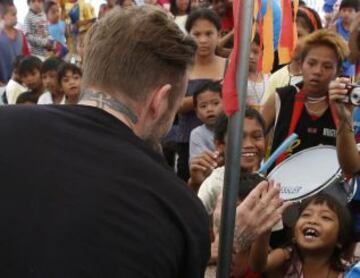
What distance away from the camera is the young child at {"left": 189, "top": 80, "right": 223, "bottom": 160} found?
11.8 feet

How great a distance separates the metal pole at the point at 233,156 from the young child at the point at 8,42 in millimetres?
6234

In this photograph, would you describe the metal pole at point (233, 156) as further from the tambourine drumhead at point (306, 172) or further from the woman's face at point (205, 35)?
the woman's face at point (205, 35)

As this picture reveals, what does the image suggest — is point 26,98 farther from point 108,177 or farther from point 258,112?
point 108,177

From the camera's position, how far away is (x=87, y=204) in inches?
46.4

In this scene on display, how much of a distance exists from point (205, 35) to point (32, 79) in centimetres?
236

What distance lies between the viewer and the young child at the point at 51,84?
17.3 feet

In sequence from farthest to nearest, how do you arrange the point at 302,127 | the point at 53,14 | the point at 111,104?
1. the point at 53,14
2. the point at 302,127
3. the point at 111,104

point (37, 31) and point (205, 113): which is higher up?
point (37, 31)

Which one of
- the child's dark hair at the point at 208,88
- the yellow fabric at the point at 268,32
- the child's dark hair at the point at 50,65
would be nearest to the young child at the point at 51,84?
the child's dark hair at the point at 50,65

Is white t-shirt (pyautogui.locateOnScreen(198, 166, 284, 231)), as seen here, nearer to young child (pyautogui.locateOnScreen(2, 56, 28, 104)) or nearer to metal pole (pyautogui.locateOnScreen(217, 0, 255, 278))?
metal pole (pyautogui.locateOnScreen(217, 0, 255, 278))

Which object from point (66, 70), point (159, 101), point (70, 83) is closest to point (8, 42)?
point (66, 70)

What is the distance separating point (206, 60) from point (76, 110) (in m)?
2.95

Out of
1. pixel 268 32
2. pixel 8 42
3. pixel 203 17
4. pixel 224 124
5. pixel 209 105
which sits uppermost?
pixel 8 42

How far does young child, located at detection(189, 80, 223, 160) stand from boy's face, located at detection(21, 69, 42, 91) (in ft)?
8.35
